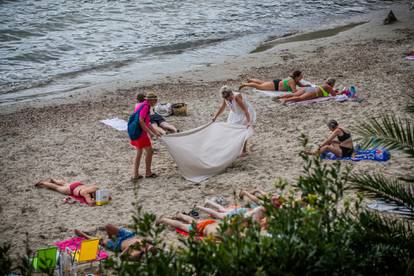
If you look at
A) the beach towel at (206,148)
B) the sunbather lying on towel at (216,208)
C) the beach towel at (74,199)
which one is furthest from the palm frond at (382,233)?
the beach towel at (74,199)

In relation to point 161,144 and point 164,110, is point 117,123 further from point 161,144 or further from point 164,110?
point 161,144

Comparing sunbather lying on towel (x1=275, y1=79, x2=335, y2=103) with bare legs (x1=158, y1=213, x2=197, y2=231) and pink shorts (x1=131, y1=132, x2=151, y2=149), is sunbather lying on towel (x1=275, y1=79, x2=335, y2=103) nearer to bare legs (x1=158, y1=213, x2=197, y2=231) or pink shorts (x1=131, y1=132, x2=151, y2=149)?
pink shorts (x1=131, y1=132, x2=151, y2=149)

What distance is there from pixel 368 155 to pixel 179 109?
5.29 metres

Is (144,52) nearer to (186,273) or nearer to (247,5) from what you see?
(247,5)

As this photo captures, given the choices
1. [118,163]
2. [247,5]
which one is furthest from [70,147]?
[247,5]

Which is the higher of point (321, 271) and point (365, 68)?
point (321, 271)

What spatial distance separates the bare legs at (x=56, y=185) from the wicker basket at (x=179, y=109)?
4363mm

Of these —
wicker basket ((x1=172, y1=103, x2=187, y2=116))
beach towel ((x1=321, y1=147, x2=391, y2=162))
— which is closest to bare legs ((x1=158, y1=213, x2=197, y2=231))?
beach towel ((x1=321, y1=147, x2=391, y2=162))

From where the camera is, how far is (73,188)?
33.1ft

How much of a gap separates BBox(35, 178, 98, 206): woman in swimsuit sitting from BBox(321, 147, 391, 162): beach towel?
4.53 m

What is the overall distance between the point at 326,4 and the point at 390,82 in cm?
2276

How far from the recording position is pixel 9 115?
15.6 meters

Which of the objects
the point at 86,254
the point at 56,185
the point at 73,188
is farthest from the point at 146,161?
the point at 86,254

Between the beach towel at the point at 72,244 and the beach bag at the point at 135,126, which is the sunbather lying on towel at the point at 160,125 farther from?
the beach towel at the point at 72,244
